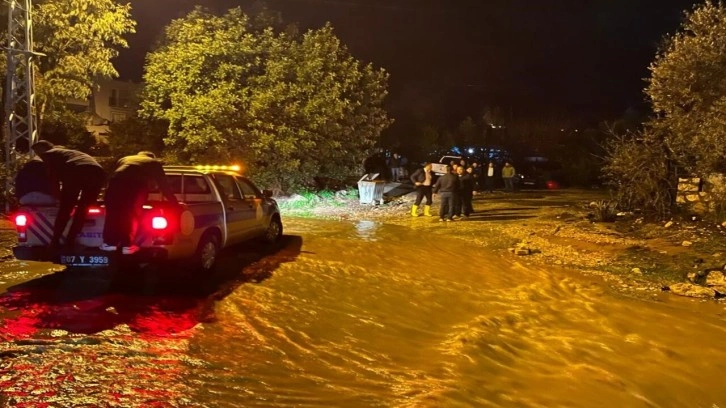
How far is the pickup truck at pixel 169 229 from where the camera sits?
7.48 metres

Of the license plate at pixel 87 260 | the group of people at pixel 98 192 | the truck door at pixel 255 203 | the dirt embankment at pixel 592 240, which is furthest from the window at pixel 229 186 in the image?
the dirt embankment at pixel 592 240

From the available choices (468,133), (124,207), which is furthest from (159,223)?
(468,133)

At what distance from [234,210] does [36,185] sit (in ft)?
9.41

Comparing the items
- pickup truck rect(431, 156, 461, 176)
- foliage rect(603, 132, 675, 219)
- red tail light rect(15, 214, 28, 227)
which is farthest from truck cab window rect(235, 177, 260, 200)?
pickup truck rect(431, 156, 461, 176)

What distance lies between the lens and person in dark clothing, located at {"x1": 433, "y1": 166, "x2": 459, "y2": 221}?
16344 millimetres

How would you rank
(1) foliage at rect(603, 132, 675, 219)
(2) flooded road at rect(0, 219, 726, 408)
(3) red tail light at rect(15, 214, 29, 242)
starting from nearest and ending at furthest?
(2) flooded road at rect(0, 219, 726, 408) < (3) red tail light at rect(15, 214, 29, 242) < (1) foliage at rect(603, 132, 675, 219)

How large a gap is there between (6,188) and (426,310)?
12000mm

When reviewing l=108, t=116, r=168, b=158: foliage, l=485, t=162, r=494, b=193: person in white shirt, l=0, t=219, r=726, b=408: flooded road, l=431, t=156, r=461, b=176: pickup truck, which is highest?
l=108, t=116, r=168, b=158: foliage

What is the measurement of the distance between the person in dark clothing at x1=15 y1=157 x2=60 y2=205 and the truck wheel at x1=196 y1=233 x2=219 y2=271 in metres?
1.91

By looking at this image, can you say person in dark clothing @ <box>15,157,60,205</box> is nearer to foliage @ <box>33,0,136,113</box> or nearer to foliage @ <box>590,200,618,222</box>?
foliage @ <box>33,0,136,113</box>

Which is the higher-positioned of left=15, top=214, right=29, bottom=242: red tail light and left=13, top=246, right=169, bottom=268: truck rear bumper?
left=15, top=214, right=29, bottom=242: red tail light

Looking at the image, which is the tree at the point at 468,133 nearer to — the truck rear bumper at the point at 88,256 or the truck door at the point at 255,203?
the truck door at the point at 255,203

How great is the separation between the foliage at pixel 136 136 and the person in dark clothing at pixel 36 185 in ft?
47.9

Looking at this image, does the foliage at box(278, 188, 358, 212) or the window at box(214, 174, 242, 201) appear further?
the foliage at box(278, 188, 358, 212)
